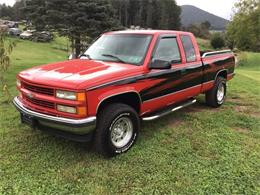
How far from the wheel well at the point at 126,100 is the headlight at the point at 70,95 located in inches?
18.0

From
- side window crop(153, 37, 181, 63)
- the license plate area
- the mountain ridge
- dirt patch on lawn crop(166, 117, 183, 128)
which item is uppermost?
the mountain ridge

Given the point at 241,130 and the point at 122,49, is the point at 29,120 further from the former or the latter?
the point at 241,130

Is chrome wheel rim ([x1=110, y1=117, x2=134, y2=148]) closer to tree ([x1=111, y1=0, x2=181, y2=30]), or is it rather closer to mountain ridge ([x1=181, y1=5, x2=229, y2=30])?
tree ([x1=111, y1=0, x2=181, y2=30])

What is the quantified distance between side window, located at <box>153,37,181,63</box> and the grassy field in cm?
136

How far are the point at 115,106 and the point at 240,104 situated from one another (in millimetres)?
4550

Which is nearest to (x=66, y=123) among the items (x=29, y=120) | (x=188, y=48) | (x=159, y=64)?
(x=29, y=120)

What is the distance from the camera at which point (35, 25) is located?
16344 millimetres

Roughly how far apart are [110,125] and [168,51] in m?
2.09

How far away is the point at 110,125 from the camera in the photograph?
4.31 m

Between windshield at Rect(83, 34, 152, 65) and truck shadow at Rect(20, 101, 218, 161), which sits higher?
windshield at Rect(83, 34, 152, 65)

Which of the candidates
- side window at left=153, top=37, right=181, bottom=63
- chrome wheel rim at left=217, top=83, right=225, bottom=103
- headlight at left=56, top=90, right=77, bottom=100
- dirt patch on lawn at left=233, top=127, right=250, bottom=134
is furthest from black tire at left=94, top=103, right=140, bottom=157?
chrome wheel rim at left=217, top=83, right=225, bottom=103

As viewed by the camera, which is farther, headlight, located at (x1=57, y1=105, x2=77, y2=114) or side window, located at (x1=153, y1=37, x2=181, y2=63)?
side window, located at (x1=153, y1=37, x2=181, y2=63)

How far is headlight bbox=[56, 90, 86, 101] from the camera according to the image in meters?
3.91

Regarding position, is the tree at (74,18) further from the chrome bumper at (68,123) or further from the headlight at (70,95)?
the headlight at (70,95)
